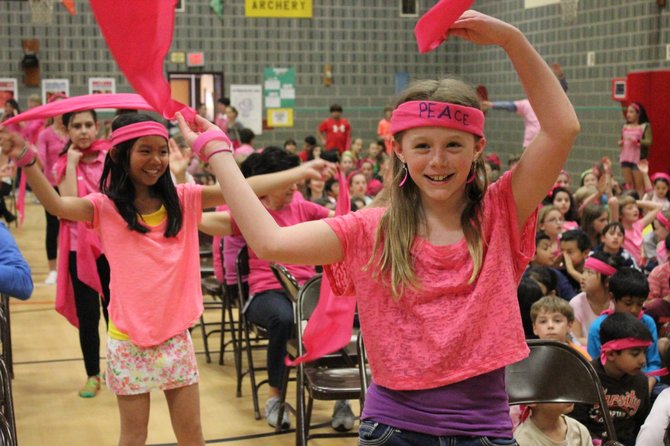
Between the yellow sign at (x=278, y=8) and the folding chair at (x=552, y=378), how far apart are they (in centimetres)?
1472

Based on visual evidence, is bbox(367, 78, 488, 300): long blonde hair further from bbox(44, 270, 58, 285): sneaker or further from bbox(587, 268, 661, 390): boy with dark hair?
bbox(44, 270, 58, 285): sneaker

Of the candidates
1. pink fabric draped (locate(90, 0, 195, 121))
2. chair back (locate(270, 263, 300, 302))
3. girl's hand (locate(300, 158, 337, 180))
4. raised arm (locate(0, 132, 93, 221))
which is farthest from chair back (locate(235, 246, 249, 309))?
pink fabric draped (locate(90, 0, 195, 121))

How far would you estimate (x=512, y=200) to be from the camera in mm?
1921

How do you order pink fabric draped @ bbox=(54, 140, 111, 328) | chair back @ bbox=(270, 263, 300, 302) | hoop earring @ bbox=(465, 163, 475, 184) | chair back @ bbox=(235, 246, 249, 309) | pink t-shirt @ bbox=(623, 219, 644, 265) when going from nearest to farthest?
hoop earring @ bbox=(465, 163, 475, 184)
chair back @ bbox=(270, 263, 300, 302)
pink fabric draped @ bbox=(54, 140, 111, 328)
chair back @ bbox=(235, 246, 249, 309)
pink t-shirt @ bbox=(623, 219, 644, 265)

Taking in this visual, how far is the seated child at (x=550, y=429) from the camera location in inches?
129

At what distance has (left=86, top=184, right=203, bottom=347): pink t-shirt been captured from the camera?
3.35 meters

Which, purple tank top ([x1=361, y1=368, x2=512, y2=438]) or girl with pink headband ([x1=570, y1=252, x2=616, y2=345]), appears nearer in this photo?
purple tank top ([x1=361, y1=368, x2=512, y2=438])

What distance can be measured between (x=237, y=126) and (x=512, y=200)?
14.0 meters

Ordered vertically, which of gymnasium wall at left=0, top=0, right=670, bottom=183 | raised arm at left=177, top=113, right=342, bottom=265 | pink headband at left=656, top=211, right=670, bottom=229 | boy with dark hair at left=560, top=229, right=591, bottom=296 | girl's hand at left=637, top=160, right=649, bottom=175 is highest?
gymnasium wall at left=0, top=0, right=670, bottom=183

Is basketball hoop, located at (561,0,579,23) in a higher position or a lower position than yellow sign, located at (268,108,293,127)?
higher

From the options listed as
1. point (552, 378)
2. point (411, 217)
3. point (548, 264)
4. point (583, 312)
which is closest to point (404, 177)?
point (411, 217)

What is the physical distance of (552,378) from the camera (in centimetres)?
330

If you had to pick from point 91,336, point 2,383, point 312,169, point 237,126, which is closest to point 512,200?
point 312,169

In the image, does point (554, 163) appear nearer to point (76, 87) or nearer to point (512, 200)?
point (512, 200)
